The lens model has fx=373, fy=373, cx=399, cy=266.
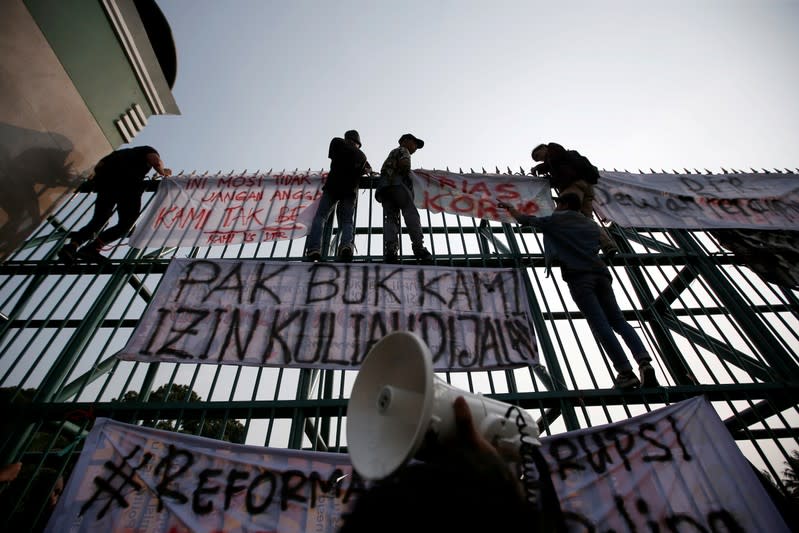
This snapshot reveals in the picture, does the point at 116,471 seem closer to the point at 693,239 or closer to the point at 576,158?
the point at 576,158

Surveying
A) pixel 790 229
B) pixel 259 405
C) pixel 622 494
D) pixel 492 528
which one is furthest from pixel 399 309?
pixel 790 229

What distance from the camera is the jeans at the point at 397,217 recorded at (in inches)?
178

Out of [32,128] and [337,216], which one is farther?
[337,216]

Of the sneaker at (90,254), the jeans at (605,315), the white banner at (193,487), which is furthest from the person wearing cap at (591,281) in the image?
the sneaker at (90,254)

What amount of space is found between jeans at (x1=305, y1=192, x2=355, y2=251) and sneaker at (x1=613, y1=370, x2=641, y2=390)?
3.05 metres

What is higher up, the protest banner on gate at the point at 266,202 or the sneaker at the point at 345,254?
the protest banner on gate at the point at 266,202

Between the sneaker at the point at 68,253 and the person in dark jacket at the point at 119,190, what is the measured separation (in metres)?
0.11

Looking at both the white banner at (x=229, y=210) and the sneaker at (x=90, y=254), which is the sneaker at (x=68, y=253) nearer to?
the sneaker at (x=90, y=254)

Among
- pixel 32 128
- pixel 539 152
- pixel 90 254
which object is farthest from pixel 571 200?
pixel 32 128

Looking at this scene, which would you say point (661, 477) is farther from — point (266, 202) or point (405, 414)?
point (266, 202)

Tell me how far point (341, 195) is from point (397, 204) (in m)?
0.76

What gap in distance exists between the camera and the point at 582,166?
4.95 m

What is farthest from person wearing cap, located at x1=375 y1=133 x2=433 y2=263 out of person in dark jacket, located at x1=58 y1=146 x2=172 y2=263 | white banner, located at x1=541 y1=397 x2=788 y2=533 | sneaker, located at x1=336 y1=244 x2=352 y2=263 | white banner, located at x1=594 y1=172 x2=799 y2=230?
person in dark jacket, located at x1=58 y1=146 x2=172 y2=263

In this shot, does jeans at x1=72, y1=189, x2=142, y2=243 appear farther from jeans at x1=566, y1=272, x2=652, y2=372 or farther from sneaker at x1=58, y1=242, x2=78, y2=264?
jeans at x1=566, y1=272, x2=652, y2=372
